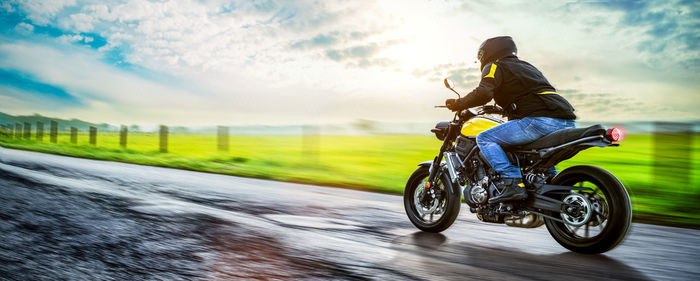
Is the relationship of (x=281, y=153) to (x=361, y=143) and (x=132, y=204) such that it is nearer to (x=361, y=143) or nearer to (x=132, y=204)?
(x=361, y=143)

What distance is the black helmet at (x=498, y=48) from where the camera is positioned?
5.05 m

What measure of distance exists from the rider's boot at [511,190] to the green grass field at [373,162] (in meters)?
4.08

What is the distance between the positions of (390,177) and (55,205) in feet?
32.6

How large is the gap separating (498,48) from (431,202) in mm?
1816

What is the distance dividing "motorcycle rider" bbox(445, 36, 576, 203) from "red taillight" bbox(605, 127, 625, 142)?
2.07ft

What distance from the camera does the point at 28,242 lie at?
431 centimetres

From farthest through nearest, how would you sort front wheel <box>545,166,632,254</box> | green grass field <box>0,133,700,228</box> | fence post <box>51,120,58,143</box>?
fence post <box>51,120,58,143</box> < green grass field <box>0,133,700,228</box> < front wheel <box>545,166,632,254</box>

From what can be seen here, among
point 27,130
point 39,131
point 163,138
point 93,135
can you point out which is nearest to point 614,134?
point 163,138

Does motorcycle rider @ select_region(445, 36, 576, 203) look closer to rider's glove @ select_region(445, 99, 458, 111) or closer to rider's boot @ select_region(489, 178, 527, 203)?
rider's boot @ select_region(489, 178, 527, 203)

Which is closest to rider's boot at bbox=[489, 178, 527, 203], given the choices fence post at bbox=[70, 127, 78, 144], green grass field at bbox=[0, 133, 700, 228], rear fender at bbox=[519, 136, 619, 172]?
rear fender at bbox=[519, 136, 619, 172]

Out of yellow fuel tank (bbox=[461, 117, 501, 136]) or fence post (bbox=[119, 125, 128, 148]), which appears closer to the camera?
yellow fuel tank (bbox=[461, 117, 501, 136])

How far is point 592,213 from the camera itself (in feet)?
13.6

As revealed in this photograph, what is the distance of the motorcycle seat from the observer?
4109 mm

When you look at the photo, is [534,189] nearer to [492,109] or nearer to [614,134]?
[614,134]
